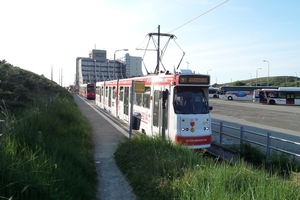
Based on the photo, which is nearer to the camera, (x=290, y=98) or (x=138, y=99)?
(x=138, y=99)

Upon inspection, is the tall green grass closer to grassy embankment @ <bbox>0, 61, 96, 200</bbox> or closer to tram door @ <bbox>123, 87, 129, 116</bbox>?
grassy embankment @ <bbox>0, 61, 96, 200</bbox>

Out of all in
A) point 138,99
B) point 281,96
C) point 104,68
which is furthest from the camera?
point 104,68

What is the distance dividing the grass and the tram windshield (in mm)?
2526

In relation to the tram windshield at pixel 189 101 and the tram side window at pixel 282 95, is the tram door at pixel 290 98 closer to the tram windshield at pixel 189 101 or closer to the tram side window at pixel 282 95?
the tram side window at pixel 282 95

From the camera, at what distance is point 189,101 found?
37.8 ft

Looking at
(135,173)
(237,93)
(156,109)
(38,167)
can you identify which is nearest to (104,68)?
(237,93)

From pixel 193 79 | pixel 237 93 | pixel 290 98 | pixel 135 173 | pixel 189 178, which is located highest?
pixel 193 79

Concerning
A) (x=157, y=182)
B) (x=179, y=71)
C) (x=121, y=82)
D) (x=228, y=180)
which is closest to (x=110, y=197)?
(x=157, y=182)

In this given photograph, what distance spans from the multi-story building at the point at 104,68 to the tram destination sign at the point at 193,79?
70.5 ft

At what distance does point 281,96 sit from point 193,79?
1880 inches

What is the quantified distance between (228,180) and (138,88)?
761 cm

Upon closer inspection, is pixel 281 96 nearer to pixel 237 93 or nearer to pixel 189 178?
pixel 237 93

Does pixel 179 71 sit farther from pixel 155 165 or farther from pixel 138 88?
pixel 155 165

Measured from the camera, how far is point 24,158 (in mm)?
5223
